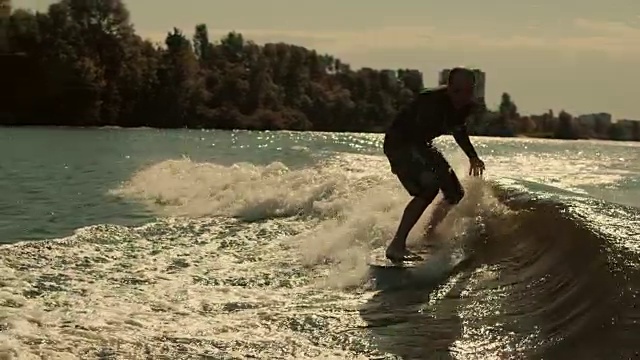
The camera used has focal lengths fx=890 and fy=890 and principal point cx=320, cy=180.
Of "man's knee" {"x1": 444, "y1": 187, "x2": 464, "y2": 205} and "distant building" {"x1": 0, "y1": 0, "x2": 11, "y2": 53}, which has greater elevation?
"distant building" {"x1": 0, "y1": 0, "x2": 11, "y2": 53}

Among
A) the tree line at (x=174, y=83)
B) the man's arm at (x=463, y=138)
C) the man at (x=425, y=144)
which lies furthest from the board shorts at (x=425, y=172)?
the tree line at (x=174, y=83)

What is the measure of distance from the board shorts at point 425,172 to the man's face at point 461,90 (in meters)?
0.62

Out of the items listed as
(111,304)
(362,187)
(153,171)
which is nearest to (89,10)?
(153,171)

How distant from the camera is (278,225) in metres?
11.7

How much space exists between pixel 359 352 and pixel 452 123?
3.74 metres

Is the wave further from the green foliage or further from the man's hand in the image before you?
the green foliage

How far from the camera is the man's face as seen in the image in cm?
827

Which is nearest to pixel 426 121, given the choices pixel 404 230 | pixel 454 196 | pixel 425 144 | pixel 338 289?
pixel 425 144

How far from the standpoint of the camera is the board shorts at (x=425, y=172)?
8680 mm

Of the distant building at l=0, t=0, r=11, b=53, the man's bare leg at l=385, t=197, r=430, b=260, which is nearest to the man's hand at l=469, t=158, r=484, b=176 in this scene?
the man's bare leg at l=385, t=197, r=430, b=260

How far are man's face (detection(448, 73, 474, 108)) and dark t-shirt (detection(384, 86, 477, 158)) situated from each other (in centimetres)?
12

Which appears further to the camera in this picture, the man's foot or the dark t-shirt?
the dark t-shirt

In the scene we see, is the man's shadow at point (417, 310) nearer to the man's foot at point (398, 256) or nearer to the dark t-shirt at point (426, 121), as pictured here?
the man's foot at point (398, 256)

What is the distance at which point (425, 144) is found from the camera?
8.82 meters
